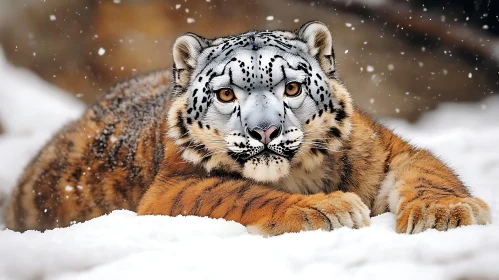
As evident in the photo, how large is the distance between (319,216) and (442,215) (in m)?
0.51

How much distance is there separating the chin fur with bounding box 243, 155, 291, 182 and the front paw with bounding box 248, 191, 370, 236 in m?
0.35

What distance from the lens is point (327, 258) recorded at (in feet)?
8.03

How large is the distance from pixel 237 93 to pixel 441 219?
119 centimetres

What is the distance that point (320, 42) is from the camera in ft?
12.0

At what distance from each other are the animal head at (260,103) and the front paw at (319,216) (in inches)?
15.5

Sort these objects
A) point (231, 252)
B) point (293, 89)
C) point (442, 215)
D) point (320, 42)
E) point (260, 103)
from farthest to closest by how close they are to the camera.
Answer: point (320, 42)
point (293, 89)
point (260, 103)
point (442, 215)
point (231, 252)

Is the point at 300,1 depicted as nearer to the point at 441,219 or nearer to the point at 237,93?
the point at 237,93

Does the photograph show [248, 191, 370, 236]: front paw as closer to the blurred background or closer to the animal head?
the animal head

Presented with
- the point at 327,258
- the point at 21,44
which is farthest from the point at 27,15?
the point at 327,258

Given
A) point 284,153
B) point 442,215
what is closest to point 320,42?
point 284,153

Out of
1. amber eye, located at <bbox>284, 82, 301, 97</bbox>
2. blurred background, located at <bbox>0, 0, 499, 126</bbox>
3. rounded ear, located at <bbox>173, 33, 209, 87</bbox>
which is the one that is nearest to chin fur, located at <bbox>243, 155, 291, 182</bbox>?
amber eye, located at <bbox>284, 82, 301, 97</bbox>

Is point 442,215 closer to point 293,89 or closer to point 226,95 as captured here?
point 293,89

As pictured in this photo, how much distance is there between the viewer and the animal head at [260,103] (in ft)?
10.5

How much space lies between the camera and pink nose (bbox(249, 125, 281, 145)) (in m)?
3.05
